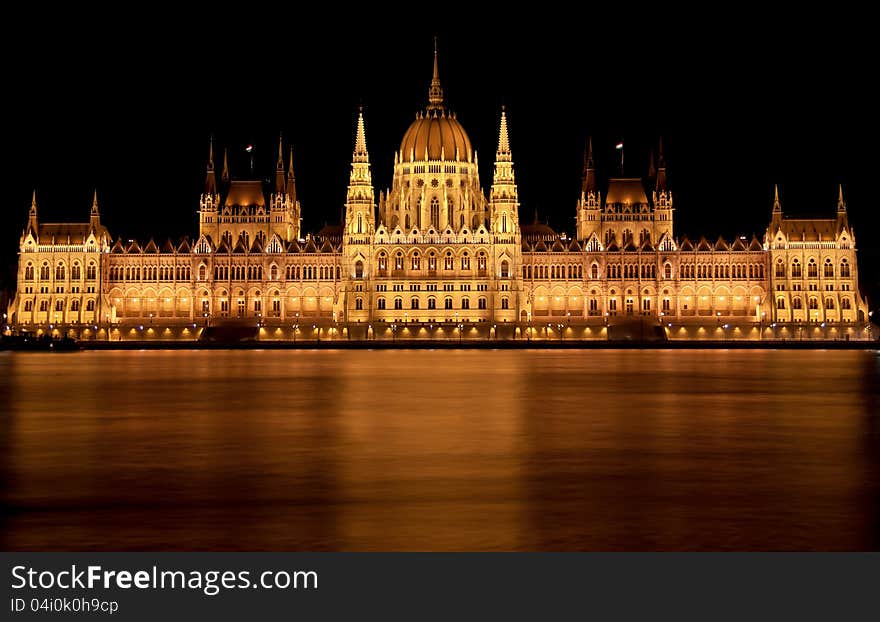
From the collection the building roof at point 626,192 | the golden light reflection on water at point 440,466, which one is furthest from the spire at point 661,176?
the golden light reflection on water at point 440,466

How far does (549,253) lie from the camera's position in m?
121

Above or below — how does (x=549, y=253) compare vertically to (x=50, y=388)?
above

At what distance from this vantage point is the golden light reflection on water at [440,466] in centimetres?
1677

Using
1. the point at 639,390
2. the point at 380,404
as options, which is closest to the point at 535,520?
the point at 380,404

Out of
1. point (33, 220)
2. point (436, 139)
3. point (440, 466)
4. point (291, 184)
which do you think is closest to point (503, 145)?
point (436, 139)

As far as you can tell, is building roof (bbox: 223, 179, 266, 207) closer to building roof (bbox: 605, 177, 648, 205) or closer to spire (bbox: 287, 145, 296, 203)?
spire (bbox: 287, 145, 296, 203)

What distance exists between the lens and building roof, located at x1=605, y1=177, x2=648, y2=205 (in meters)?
130

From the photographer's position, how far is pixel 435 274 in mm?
117000

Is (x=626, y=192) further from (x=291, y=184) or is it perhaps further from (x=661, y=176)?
(x=291, y=184)

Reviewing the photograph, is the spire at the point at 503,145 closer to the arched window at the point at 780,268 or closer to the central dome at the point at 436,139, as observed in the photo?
the central dome at the point at 436,139

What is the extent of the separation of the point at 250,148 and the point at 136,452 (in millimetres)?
106542

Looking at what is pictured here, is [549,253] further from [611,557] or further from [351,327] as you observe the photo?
[611,557]

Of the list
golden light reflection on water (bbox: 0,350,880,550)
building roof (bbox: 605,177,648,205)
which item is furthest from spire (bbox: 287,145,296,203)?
golden light reflection on water (bbox: 0,350,880,550)

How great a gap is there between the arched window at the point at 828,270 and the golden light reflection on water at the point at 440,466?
7595cm
